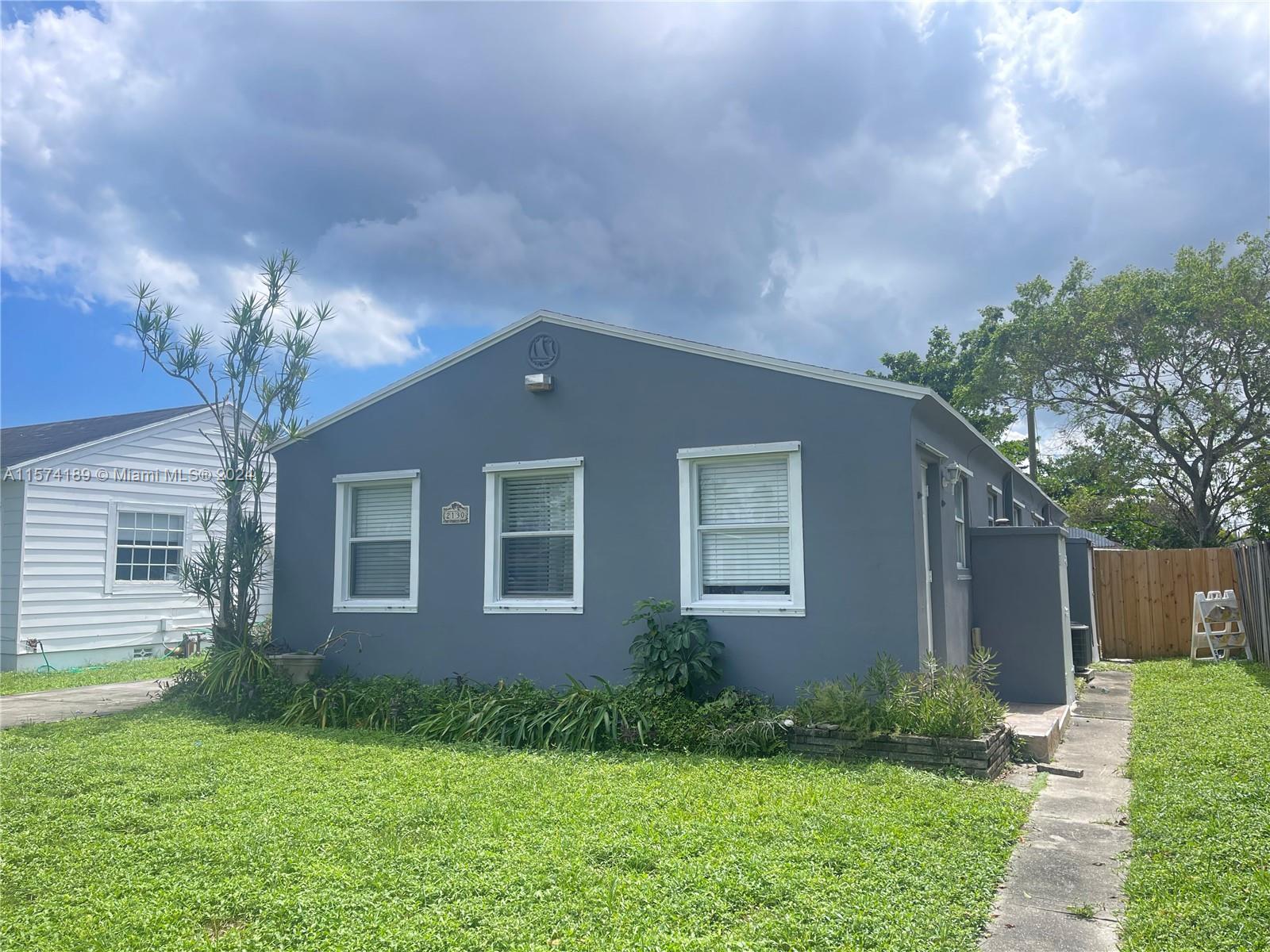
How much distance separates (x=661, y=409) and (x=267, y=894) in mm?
5567

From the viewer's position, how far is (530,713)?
25.7 feet

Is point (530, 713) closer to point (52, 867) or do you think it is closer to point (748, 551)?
point (748, 551)

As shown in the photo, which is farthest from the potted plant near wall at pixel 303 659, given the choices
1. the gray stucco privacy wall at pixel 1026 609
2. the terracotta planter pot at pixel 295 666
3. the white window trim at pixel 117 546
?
the gray stucco privacy wall at pixel 1026 609

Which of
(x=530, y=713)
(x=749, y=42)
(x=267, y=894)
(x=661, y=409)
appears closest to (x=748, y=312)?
(x=749, y=42)

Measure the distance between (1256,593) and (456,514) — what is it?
39.1 feet

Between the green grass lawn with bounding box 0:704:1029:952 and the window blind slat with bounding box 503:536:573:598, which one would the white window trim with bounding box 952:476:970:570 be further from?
the window blind slat with bounding box 503:536:573:598

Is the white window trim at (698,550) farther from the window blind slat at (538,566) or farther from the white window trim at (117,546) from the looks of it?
the white window trim at (117,546)

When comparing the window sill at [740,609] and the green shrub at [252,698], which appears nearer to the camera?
the window sill at [740,609]

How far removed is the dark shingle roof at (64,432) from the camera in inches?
543

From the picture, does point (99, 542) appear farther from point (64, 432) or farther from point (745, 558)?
point (745, 558)

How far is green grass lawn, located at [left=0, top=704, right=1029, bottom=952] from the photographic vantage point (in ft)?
11.8

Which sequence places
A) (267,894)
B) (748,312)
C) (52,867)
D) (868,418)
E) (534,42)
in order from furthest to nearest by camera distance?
(748,312)
(534,42)
(868,418)
(52,867)
(267,894)

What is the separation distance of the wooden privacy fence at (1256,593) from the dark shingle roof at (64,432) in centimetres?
1785

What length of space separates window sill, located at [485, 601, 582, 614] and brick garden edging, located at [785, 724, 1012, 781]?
8.73 feet
